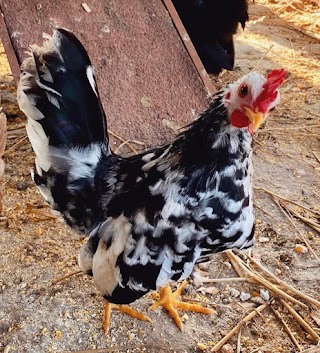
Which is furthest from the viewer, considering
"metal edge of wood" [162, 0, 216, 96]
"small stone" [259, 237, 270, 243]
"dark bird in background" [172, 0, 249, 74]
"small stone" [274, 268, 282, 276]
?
"dark bird in background" [172, 0, 249, 74]

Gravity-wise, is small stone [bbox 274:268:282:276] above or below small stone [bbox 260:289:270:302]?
above

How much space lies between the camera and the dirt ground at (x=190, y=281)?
204 centimetres

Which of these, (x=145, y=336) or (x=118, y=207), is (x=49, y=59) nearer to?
(x=118, y=207)

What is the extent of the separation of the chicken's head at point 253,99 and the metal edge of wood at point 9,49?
1.21 metres

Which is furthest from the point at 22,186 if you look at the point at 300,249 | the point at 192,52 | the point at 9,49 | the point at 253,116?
the point at 253,116

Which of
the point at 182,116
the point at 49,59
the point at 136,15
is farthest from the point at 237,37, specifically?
the point at 49,59

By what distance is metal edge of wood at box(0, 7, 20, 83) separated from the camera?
96.1 inches

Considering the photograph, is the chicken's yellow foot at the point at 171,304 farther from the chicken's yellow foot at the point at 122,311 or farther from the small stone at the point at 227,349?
the small stone at the point at 227,349

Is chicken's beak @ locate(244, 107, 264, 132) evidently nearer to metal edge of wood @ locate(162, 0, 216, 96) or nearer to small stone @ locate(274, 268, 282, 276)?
small stone @ locate(274, 268, 282, 276)

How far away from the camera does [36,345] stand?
1.99 m

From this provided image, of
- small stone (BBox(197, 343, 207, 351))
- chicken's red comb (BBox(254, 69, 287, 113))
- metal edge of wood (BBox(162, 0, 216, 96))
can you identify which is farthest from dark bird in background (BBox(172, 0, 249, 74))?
small stone (BBox(197, 343, 207, 351))

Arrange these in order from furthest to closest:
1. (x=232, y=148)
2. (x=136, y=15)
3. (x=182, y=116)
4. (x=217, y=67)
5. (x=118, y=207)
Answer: (x=217, y=67) → (x=136, y=15) → (x=182, y=116) → (x=118, y=207) → (x=232, y=148)

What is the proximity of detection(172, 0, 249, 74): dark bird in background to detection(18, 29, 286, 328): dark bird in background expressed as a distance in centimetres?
169

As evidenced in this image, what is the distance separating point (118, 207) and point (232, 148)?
458mm
